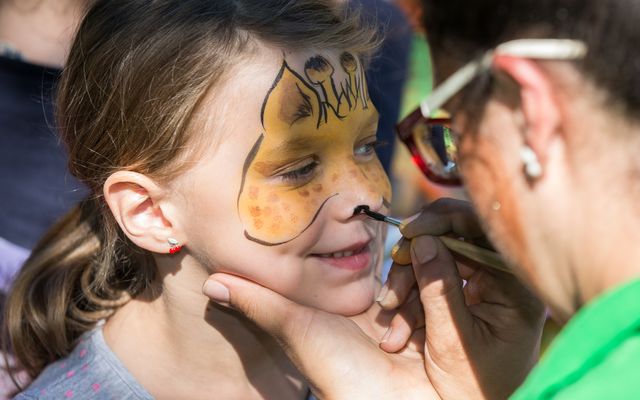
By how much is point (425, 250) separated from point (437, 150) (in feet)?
0.53

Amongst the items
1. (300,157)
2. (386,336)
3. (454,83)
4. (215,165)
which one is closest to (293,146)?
(300,157)

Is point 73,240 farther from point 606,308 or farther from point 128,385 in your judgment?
point 606,308

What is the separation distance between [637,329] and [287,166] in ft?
2.32

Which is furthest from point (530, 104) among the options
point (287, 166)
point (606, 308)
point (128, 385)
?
point (128, 385)

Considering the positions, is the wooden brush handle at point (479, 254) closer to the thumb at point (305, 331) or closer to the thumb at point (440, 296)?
the thumb at point (440, 296)

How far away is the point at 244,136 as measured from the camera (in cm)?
140

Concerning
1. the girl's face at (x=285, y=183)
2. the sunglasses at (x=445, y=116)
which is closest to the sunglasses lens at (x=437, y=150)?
the sunglasses at (x=445, y=116)

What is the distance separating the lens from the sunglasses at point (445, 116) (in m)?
0.86

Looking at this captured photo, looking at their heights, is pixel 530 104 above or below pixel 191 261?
above

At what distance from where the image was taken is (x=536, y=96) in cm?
88

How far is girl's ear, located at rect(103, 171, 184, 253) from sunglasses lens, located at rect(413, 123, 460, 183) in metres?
0.49

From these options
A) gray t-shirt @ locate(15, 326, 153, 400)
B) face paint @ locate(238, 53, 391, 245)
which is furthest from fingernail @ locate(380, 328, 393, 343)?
gray t-shirt @ locate(15, 326, 153, 400)

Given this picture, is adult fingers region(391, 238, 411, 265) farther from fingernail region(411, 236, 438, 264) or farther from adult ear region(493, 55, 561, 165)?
adult ear region(493, 55, 561, 165)

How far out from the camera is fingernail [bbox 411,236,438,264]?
4.29ft
